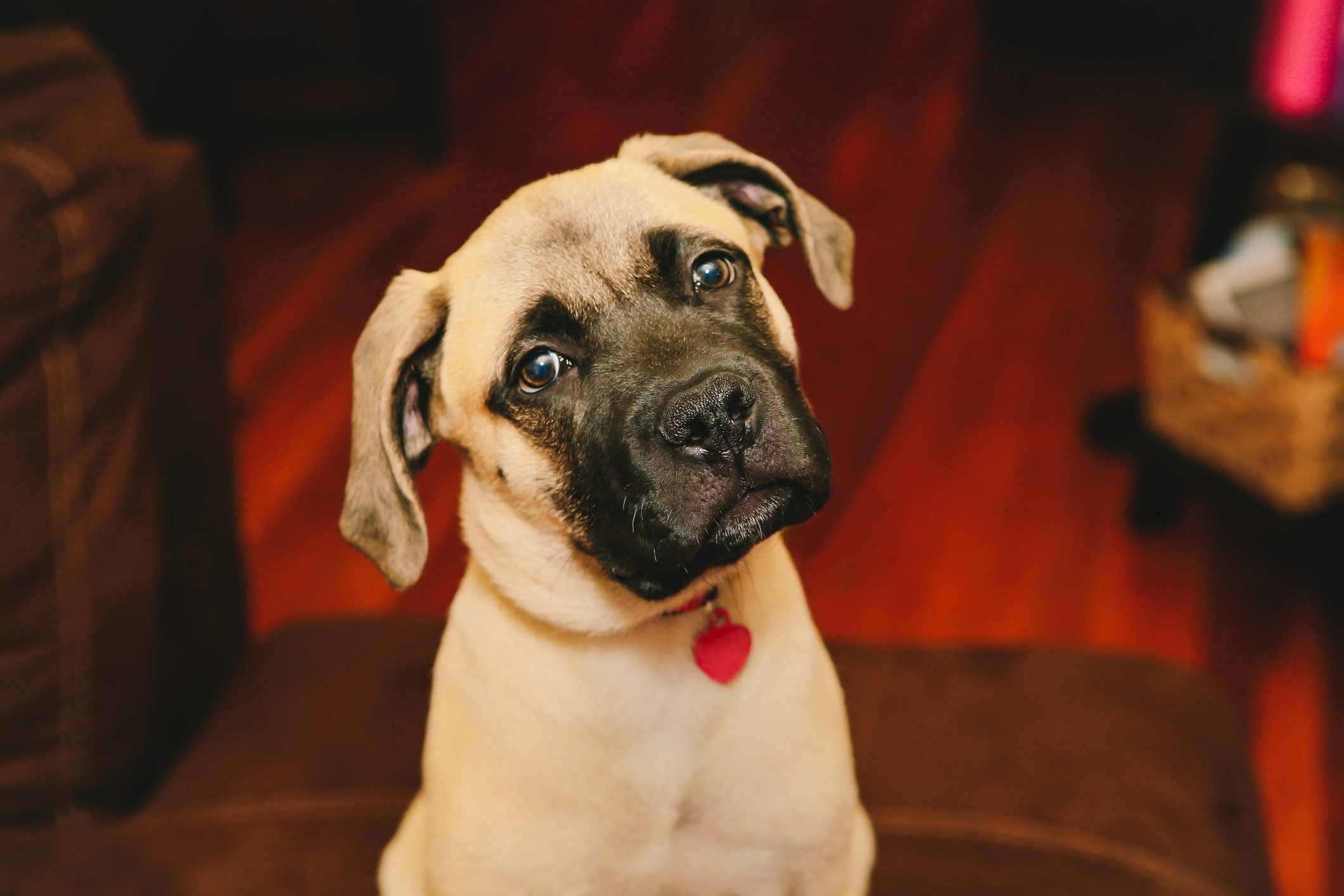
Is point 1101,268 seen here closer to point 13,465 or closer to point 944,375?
point 944,375

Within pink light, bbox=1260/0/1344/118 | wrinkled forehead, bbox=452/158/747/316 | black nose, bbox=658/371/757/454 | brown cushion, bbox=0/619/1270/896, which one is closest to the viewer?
black nose, bbox=658/371/757/454

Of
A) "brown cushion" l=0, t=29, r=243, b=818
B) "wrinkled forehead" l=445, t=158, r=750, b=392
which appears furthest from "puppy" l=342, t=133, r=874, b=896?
"brown cushion" l=0, t=29, r=243, b=818

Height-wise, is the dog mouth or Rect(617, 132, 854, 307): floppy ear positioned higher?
Rect(617, 132, 854, 307): floppy ear

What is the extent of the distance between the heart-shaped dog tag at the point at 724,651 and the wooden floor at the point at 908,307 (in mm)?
112

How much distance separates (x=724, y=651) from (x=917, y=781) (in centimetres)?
66

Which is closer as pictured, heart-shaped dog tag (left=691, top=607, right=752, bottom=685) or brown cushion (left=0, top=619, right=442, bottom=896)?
heart-shaped dog tag (left=691, top=607, right=752, bottom=685)

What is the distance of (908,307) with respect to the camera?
1.27m

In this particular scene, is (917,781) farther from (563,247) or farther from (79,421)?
(79,421)

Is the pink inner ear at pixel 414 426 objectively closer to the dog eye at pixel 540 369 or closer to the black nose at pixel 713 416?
the dog eye at pixel 540 369

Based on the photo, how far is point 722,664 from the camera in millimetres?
1241

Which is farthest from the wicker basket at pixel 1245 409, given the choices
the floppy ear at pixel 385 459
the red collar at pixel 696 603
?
the floppy ear at pixel 385 459

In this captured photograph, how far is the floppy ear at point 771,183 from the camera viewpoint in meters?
1.16

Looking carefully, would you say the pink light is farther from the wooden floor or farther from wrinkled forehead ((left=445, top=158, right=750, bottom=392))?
wrinkled forehead ((left=445, top=158, right=750, bottom=392))

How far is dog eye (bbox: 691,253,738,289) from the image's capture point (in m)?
1.24
